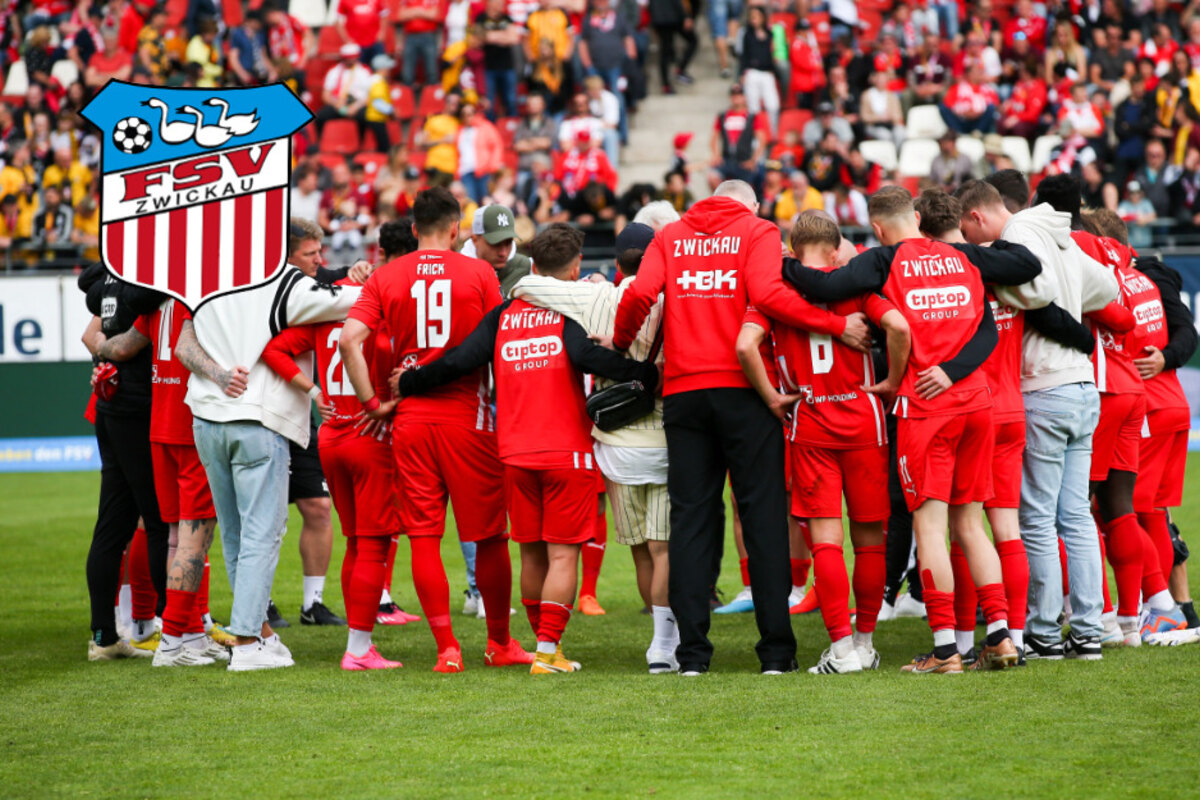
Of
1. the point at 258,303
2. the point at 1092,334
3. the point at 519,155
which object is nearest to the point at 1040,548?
the point at 1092,334

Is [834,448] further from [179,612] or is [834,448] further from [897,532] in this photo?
[179,612]

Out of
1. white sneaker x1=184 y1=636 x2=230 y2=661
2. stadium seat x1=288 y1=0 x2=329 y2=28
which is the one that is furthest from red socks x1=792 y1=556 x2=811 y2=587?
stadium seat x1=288 y1=0 x2=329 y2=28

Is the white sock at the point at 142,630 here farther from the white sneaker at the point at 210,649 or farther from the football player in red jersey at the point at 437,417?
the football player in red jersey at the point at 437,417

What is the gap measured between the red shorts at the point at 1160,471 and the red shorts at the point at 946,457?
60.2 inches

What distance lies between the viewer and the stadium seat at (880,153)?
1975cm

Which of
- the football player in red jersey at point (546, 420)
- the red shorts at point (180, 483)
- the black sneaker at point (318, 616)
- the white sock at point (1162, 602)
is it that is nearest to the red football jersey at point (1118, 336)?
the white sock at point (1162, 602)

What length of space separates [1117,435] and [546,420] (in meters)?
2.89

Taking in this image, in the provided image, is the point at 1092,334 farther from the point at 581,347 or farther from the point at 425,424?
the point at 425,424

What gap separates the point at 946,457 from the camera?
20.1 feet

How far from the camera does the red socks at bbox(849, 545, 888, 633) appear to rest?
6.32 meters

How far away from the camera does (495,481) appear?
6762 millimetres

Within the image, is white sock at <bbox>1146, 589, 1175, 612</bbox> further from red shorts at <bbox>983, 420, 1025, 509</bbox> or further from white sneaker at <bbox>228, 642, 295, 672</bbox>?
white sneaker at <bbox>228, 642, 295, 672</bbox>

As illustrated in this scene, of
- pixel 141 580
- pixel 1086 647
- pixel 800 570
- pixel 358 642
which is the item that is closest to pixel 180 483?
pixel 141 580

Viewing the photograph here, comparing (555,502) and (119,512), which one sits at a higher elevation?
(555,502)
